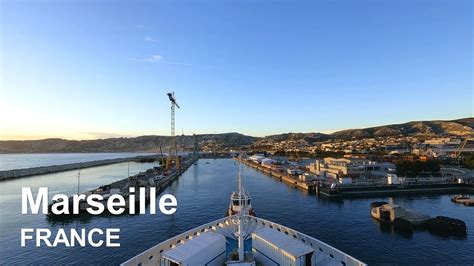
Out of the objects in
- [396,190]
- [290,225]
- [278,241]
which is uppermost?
[278,241]

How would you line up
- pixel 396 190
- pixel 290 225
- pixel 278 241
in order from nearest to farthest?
pixel 278 241, pixel 290 225, pixel 396 190

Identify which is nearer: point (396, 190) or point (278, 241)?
point (278, 241)

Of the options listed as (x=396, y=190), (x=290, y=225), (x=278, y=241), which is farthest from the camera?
(x=396, y=190)

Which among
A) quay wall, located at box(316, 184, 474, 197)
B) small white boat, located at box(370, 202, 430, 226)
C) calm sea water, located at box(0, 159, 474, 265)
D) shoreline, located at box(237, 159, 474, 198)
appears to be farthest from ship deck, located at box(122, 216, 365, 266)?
quay wall, located at box(316, 184, 474, 197)

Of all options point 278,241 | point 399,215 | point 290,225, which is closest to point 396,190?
point 399,215

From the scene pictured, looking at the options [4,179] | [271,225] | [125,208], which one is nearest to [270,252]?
A: [271,225]

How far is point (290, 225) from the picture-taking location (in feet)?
111

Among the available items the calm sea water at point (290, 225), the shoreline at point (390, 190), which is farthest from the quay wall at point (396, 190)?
the calm sea water at point (290, 225)

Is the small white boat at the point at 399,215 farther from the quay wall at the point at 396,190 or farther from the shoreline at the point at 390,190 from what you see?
the quay wall at the point at 396,190

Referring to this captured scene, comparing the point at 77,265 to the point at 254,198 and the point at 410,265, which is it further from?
the point at 254,198

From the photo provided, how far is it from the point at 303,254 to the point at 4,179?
97.2m

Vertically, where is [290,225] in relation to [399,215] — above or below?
below

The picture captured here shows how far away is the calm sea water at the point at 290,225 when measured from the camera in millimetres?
24344

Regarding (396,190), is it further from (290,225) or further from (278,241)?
(278,241)
